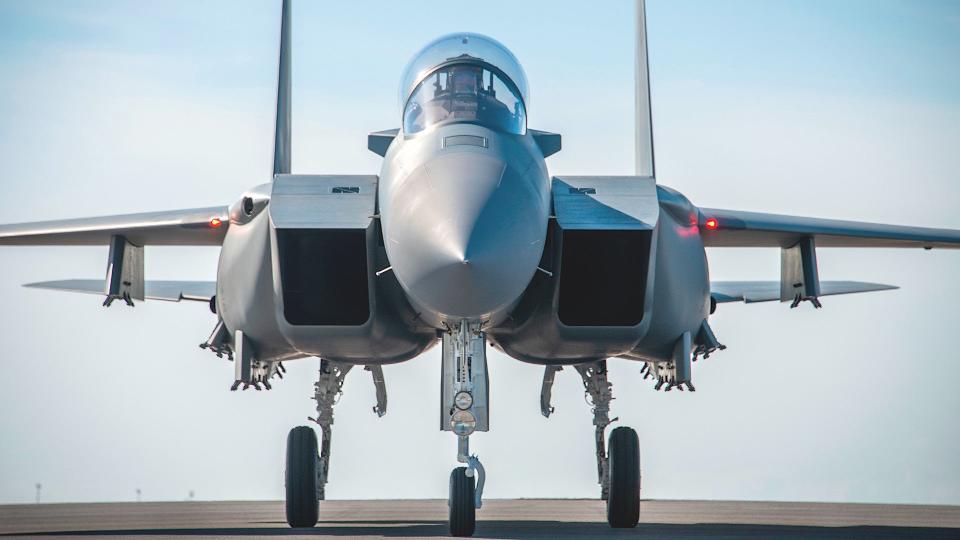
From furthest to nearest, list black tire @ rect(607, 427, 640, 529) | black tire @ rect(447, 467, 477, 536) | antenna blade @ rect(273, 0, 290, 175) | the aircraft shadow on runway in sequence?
antenna blade @ rect(273, 0, 290, 175), black tire @ rect(607, 427, 640, 529), the aircraft shadow on runway, black tire @ rect(447, 467, 477, 536)

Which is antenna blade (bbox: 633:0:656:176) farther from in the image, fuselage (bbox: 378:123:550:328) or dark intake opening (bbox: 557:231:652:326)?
fuselage (bbox: 378:123:550:328)

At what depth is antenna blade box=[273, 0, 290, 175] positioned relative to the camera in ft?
50.0

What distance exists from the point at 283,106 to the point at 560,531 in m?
5.85

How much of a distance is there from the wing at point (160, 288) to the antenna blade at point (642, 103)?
4.89 m

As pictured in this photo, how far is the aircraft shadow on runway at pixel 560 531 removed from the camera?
11.6 metres

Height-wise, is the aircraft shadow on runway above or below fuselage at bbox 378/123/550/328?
below

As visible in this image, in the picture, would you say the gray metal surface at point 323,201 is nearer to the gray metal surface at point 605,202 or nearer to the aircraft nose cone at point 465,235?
the aircraft nose cone at point 465,235

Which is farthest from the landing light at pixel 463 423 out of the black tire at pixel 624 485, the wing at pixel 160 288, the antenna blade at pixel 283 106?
the wing at pixel 160 288

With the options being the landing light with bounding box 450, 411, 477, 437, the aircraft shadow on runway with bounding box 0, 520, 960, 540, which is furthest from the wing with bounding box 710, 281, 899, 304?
the landing light with bounding box 450, 411, 477, 437

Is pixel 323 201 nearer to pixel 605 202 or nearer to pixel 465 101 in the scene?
pixel 465 101

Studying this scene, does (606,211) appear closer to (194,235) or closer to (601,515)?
(194,235)

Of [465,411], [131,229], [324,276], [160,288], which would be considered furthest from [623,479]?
[160,288]

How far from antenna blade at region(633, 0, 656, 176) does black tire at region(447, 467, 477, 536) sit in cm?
622

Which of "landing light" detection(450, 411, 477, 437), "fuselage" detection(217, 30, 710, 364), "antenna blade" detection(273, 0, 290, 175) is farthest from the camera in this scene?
"antenna blade" detection(273, 0, 290, 175)
